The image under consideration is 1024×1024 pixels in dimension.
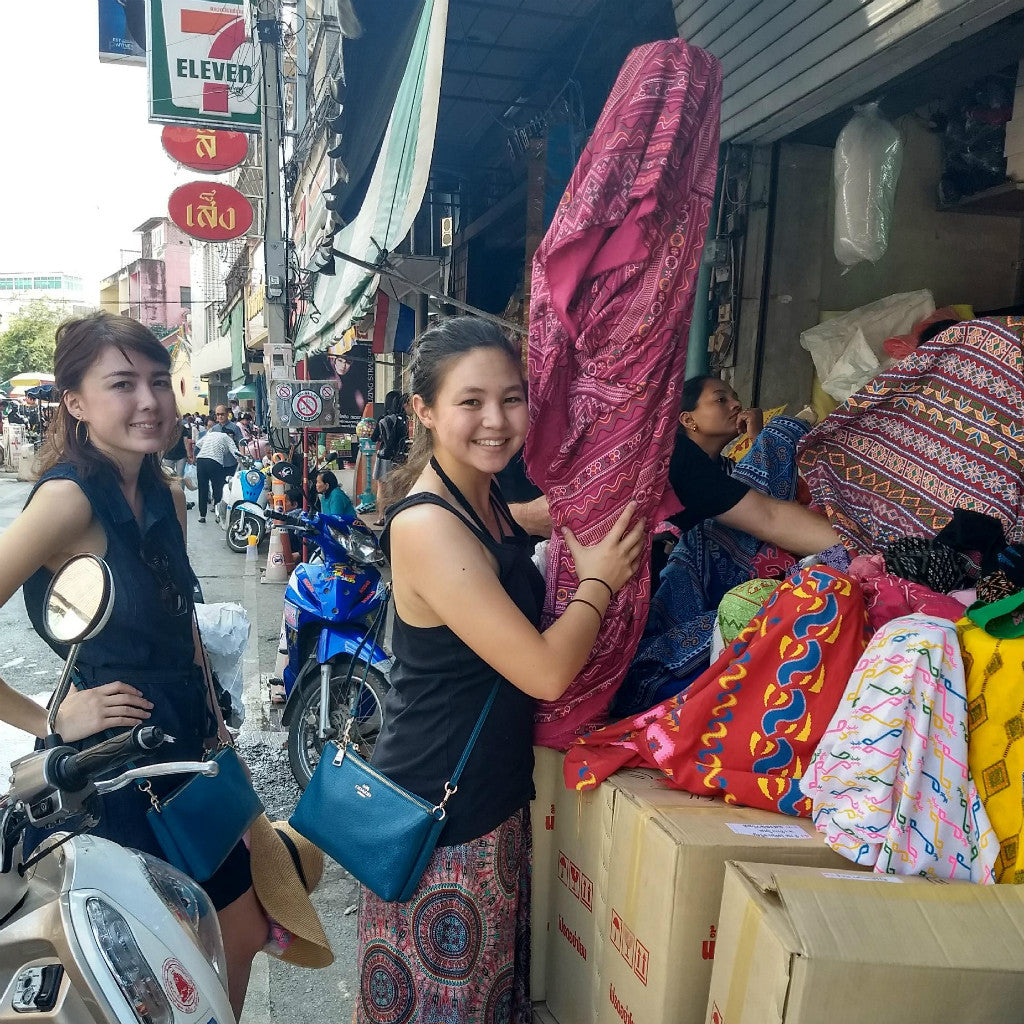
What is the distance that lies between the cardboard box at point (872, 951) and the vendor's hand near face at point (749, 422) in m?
1.67

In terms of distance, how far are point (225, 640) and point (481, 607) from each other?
165 cm

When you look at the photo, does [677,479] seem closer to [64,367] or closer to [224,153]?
[64,367]

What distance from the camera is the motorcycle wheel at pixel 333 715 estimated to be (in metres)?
4.14

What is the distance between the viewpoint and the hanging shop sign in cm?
830

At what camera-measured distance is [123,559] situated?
5.88 feet

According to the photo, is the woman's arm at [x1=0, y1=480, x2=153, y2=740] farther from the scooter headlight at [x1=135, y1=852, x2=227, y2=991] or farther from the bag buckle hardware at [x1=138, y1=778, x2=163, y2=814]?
the scooter headlight at [x1=135, y1=852, x2=227, y2=991]

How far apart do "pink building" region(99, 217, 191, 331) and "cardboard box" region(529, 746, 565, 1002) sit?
5019 centimetres

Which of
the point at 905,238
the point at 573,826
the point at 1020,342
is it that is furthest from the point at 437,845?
the point at 905,238

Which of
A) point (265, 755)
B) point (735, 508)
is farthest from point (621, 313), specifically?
point (265, 755)

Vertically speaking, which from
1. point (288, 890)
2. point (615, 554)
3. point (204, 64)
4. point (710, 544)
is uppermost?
point (204, 64)

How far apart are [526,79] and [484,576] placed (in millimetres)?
4876

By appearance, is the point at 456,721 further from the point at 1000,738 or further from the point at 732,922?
the point at 1000,738

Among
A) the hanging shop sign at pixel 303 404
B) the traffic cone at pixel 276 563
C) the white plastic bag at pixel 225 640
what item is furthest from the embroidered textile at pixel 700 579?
the traffic cone at pixel 276 563

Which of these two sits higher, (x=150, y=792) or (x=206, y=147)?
(x=206, y=147)
